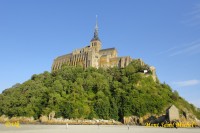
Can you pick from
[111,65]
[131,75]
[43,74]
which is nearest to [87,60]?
[111,65]

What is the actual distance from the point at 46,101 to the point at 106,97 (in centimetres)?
1799

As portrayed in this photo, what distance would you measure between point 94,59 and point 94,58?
1.36 ft

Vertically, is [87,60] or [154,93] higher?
[87,60]

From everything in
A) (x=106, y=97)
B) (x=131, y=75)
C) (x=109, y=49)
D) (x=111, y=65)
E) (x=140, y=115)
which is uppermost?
(x=109, y=49)

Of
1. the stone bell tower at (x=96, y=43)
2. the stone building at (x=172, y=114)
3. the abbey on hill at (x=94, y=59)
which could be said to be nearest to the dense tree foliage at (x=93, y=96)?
the abbey on hill at (x=94, y=59)

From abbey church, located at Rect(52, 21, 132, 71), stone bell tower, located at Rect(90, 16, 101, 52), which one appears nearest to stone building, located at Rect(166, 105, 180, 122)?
abbey church, located at Rect(52, 21, 132, 71)

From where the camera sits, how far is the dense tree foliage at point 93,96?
69625 mm

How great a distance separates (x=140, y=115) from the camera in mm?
67500

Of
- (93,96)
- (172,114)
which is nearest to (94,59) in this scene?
(93,96)

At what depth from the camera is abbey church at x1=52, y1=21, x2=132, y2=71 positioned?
9544cm

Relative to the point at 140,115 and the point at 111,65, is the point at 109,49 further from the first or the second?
the point at 140,115

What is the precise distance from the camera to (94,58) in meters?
96.4

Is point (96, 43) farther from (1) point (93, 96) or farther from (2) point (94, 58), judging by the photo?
(1) point (93, 96)

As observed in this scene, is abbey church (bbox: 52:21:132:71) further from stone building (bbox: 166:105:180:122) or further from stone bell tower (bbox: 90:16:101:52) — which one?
stone building (bbox: 166:105:180:122)
